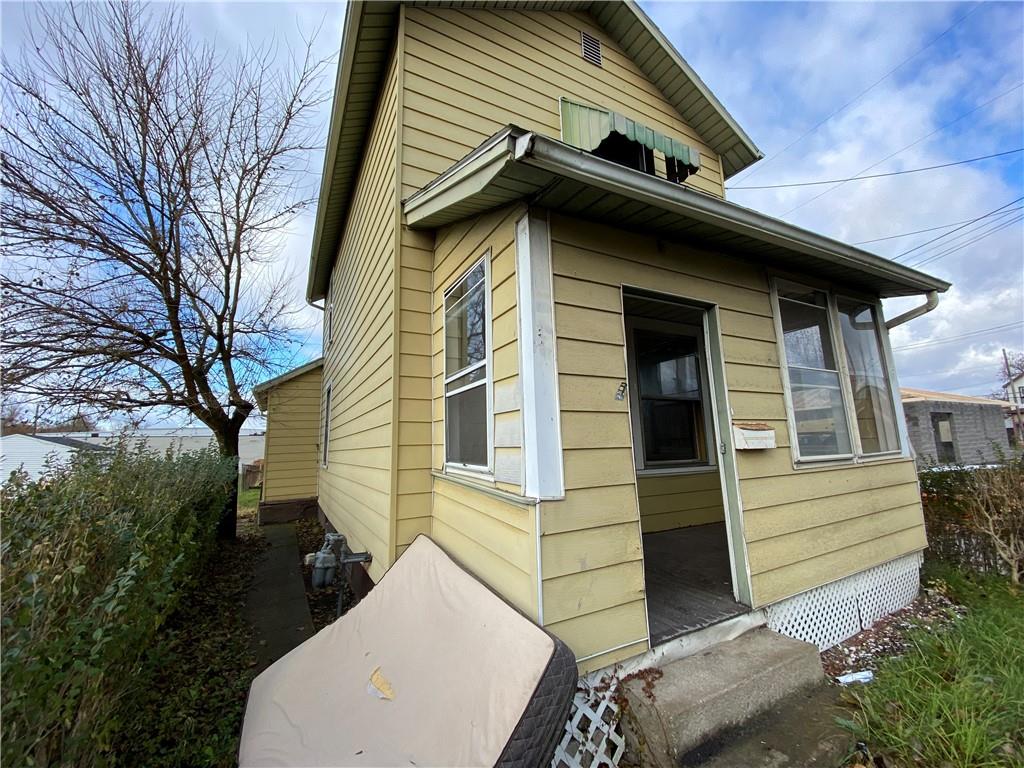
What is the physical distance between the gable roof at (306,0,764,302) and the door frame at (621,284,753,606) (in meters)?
3.82

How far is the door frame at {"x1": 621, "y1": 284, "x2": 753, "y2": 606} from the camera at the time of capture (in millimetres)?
2722

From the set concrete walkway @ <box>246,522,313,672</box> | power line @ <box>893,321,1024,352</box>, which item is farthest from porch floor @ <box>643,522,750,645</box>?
power line @ <box>893,321,1024,352</box>

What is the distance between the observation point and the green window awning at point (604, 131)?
12.8 ft

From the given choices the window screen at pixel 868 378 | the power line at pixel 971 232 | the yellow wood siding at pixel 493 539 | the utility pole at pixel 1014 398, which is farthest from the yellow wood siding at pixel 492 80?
the utility pole at pixel 1014 398

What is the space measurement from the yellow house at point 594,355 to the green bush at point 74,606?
152 cm

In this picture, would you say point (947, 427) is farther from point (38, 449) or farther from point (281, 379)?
point (38, 449)

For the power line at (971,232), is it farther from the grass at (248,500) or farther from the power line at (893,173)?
the grass at (248,500)

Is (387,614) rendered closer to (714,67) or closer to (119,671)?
(119,671)

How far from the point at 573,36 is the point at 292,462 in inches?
401

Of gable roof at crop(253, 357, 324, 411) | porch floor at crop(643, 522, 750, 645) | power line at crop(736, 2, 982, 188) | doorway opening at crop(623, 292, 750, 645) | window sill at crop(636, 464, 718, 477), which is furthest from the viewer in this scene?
gable roof at crop(253, 357, 324, 411)

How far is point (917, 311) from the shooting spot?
411 centimetres

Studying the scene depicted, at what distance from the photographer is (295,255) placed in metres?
9.74

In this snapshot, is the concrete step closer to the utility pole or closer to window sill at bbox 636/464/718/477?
window sill at bbox 636/464/718/477

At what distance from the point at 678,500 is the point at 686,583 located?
208 centimetres
